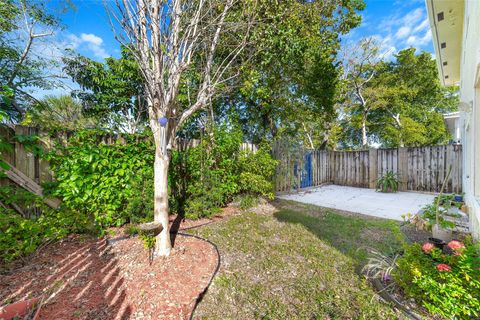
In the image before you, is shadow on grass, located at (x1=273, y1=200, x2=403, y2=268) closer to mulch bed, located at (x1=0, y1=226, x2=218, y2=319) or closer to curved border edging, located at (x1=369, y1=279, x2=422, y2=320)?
curved border edging, located at (x1=369, y1=279, x2=422, y2=320)

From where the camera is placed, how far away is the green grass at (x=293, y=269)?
1.80 m

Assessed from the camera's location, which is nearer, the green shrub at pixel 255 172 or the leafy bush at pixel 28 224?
the leafy bush at pixel 28 224

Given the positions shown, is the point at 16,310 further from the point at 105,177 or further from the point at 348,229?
the point at 348,229

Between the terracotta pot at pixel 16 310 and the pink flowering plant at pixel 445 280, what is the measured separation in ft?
9.49

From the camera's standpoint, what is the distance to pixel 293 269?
2396 millimetres

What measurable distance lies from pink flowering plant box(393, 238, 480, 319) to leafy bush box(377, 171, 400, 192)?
20.2ft

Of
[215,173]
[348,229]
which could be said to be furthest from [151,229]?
[348,229]

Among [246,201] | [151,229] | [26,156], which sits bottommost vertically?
[246,201]

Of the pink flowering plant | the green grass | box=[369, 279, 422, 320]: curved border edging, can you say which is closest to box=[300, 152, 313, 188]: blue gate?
the green grass

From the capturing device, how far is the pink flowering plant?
143 cm

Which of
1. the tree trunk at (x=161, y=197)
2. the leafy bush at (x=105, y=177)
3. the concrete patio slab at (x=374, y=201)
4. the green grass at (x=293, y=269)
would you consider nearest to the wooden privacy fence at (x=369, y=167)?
the concrete patio slab at (x=374, y=201)

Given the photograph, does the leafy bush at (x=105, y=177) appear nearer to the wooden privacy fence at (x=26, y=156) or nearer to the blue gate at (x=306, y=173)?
the wooden privacy fence at (x=26, y=156)

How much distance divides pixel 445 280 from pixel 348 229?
2.13m

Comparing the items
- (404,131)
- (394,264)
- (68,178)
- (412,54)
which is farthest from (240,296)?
(412,54)
